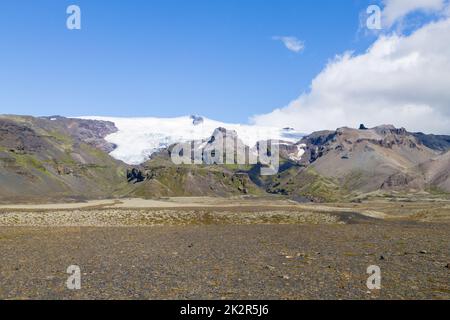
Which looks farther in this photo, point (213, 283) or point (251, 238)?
point (251, 238)

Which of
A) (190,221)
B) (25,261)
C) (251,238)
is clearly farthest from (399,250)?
(190,221)

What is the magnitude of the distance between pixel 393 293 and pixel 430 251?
15686 mm

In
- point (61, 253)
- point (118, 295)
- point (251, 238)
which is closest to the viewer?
point (118, 295)

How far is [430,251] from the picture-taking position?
3500 centimetres

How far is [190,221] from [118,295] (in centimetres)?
6019

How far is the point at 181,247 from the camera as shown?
38938mm

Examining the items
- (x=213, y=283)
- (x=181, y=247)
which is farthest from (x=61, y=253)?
(x=213, y=283)

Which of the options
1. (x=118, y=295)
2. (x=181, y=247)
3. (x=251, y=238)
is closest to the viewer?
(x=118, y=295)
